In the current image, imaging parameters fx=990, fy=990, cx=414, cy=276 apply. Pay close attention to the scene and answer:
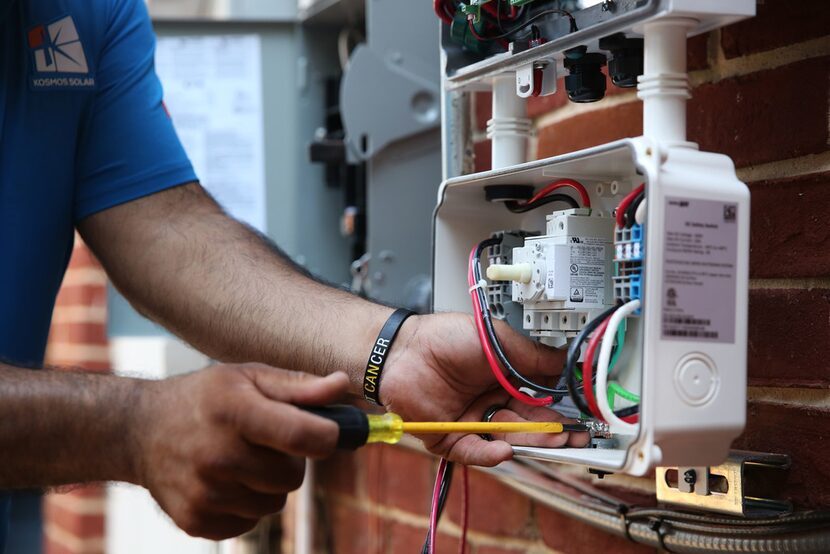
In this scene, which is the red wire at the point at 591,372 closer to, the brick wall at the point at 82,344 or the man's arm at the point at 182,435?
the man's arm at the point at 182,435

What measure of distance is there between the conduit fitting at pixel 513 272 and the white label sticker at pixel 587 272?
43mm

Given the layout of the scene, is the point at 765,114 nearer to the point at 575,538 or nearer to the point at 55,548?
the point at 575,538

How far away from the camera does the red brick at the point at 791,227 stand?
747mm

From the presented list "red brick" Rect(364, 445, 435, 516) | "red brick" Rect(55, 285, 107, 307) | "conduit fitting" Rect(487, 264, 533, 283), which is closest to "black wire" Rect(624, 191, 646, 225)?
"conduit fitting" Rect(487, 264, 533, 283)

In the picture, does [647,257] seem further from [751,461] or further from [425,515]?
[425,515]

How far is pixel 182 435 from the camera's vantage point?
644mm

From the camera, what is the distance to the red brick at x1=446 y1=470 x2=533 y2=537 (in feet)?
3.81

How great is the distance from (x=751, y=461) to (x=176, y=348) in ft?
3.99

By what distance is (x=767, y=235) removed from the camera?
80 cm

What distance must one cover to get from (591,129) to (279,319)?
0.36 metres

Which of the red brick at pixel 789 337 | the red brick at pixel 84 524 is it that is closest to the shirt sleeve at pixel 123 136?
the red brick at pixel 789 337

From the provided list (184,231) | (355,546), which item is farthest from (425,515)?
(184,231)

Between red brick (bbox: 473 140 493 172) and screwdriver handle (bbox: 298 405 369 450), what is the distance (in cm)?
59

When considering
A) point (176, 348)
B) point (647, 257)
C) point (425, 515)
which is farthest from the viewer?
point (176, 348)
